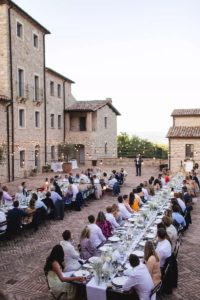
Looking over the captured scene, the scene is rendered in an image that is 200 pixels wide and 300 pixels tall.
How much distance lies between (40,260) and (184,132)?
20.2 metres

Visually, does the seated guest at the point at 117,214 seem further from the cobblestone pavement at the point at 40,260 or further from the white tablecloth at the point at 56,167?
the white tablecloth at the point at 56,167

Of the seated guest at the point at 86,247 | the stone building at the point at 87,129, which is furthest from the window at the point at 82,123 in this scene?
the seated guest at the point at 86,247

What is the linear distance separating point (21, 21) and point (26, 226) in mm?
17106

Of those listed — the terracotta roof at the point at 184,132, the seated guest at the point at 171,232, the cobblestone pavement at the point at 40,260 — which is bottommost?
the cobblestone pavement at the point at 40,260

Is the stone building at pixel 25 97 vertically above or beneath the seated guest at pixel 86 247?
above

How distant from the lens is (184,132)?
2594 centimetres

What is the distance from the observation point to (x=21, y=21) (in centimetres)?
2239

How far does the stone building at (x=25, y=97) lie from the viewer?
21.1 m

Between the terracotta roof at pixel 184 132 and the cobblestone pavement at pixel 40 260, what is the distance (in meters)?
13.6

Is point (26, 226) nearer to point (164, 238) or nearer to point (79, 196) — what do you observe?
point (79, 196)

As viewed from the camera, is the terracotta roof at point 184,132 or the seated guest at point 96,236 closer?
the seated guest at point 96,236

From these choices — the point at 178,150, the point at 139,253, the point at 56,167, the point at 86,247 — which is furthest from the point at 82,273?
the point at 178,150

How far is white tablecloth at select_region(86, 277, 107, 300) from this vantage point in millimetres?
5105

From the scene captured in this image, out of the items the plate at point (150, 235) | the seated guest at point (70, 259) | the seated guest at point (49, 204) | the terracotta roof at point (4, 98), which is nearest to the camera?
the seated guest at point (70, 259)
